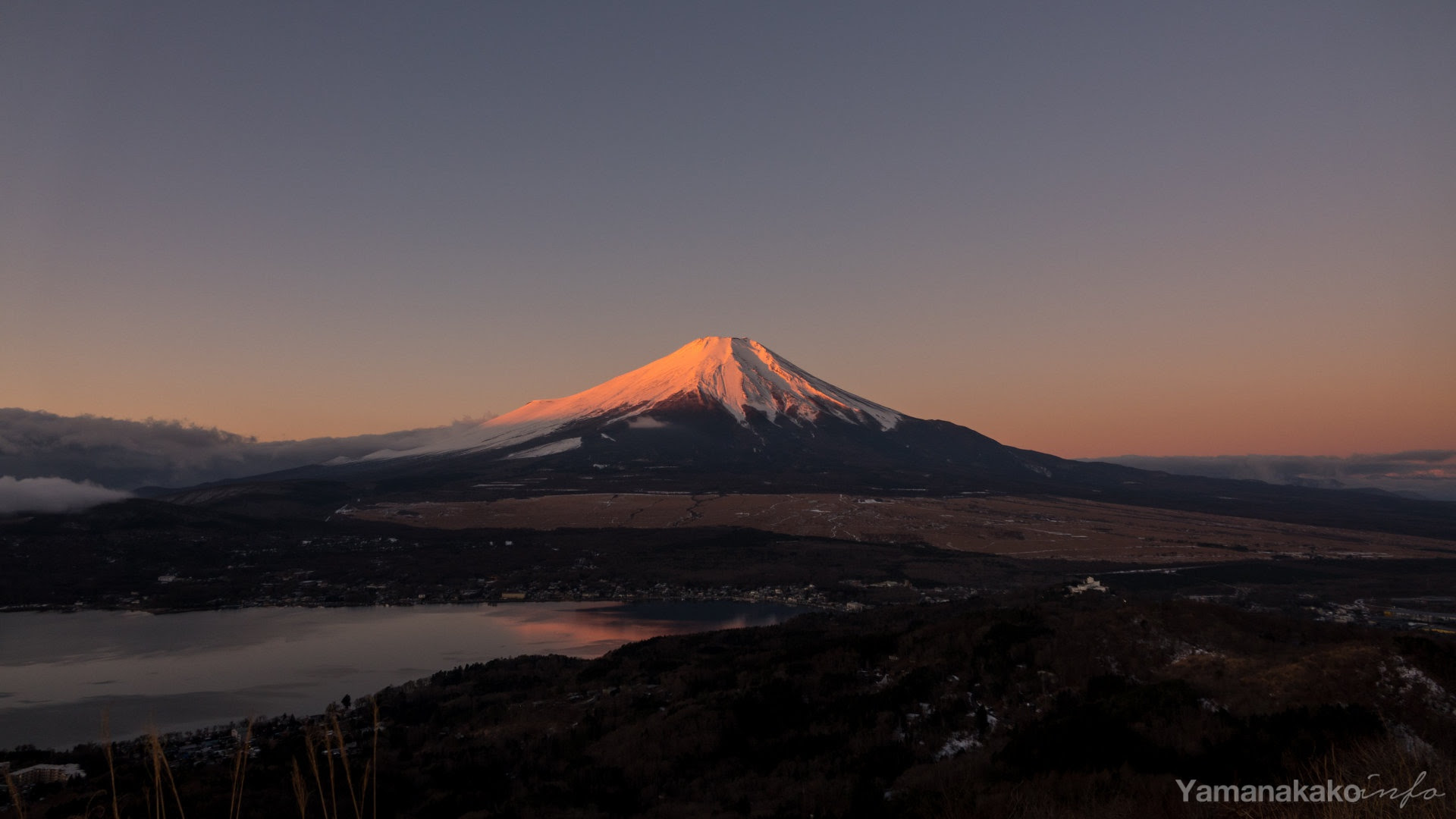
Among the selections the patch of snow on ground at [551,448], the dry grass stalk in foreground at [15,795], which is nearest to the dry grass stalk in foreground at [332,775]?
the dry grass stalk in foreground at [15,795]

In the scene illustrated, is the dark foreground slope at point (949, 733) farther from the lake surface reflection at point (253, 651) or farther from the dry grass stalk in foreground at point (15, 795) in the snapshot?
the lake surface reflection at point (253, 651)

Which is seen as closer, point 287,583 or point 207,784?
point 207,784

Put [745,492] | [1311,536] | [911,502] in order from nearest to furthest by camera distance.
Result: [1311,536]
[911,502]
[745,492]

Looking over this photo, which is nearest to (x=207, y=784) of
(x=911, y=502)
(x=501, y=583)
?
(x=501, y=583)

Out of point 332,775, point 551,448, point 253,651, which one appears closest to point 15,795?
point 332,775

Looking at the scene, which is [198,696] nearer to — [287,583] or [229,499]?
[287,583]

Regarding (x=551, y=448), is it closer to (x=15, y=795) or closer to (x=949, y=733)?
(x=949, y=733)
